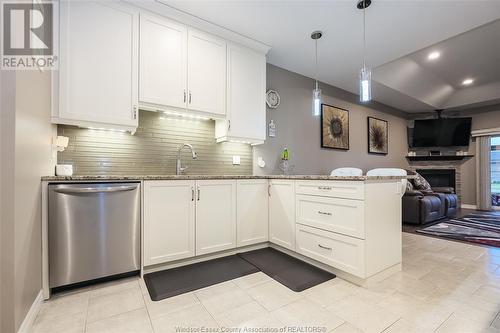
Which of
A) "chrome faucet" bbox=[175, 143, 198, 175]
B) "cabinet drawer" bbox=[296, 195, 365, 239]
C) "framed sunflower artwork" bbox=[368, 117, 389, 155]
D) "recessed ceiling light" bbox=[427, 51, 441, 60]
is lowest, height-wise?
"cabinet drawer" bbox=[296, 195, 365, 239]

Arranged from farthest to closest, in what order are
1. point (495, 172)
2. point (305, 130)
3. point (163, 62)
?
point (495, 172)
point (305, 130)
point (163, 62)

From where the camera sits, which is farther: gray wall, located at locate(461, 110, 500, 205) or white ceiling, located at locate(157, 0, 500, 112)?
gray wall, located at locate(461, 110, 500, 205)

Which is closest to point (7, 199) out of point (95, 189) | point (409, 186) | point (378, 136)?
point (95, 189)

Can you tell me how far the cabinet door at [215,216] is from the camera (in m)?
2.32

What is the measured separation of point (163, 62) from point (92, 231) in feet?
5.65

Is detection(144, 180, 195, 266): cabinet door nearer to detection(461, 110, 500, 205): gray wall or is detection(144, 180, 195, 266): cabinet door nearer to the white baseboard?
the white baseboard

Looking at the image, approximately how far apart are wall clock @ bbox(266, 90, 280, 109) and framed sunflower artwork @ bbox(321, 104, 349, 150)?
108 centimetres

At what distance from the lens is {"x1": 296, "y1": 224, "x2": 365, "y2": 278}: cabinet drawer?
6.08 feet

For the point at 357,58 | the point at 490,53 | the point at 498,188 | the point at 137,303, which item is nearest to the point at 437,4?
the point at 357,58

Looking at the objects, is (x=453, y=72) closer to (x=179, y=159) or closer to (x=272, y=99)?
(x=272, y=99)

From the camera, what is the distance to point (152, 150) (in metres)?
2.56

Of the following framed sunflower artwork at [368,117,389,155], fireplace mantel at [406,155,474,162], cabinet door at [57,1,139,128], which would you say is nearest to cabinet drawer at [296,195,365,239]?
cabinet door at [57,1,139,128]

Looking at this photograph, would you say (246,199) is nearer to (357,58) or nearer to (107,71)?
(107,71)

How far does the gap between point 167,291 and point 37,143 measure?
1.45 meters
